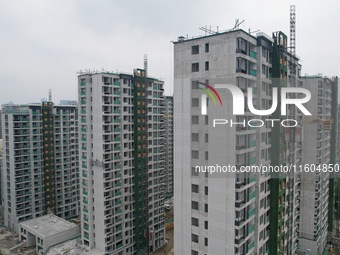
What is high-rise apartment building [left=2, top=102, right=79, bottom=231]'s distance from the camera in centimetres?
5519

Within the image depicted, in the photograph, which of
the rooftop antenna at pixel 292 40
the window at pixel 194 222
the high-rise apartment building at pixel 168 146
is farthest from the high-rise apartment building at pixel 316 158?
the high-rise apartment building at pixel 168 146

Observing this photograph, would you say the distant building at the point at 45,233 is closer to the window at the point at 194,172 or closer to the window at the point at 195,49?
the window at the point at 194,172

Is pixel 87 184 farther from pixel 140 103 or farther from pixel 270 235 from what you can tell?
pixel 270 235

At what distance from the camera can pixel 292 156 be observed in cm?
3167

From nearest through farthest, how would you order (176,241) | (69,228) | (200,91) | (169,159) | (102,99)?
(200,91) < (176,241) < (102,99) < (69,228) < (169,159)

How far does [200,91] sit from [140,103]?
21.0 m

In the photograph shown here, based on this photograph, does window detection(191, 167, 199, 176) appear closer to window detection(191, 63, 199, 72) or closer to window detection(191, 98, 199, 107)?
window detection(191, 98, 199, 107)

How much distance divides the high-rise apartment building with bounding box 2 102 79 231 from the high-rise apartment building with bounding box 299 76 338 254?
46.1m

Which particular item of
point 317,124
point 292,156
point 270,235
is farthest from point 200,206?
point 317,124

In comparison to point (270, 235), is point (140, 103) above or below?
above

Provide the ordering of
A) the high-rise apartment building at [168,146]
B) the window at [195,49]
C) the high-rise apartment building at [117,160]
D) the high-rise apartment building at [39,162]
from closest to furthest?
the window at [195,49]
the high-rise apartment building at [117,160]
the high-rise apartment building at [39,162]
the high-rise apartment building at [168,146]

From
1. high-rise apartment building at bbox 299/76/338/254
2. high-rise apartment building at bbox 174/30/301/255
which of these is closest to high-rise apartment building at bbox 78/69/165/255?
high-rise apartment building at bbox 174/30/301/255

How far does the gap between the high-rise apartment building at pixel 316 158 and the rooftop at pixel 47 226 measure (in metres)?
38.4

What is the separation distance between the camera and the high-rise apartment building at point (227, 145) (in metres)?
23.4
